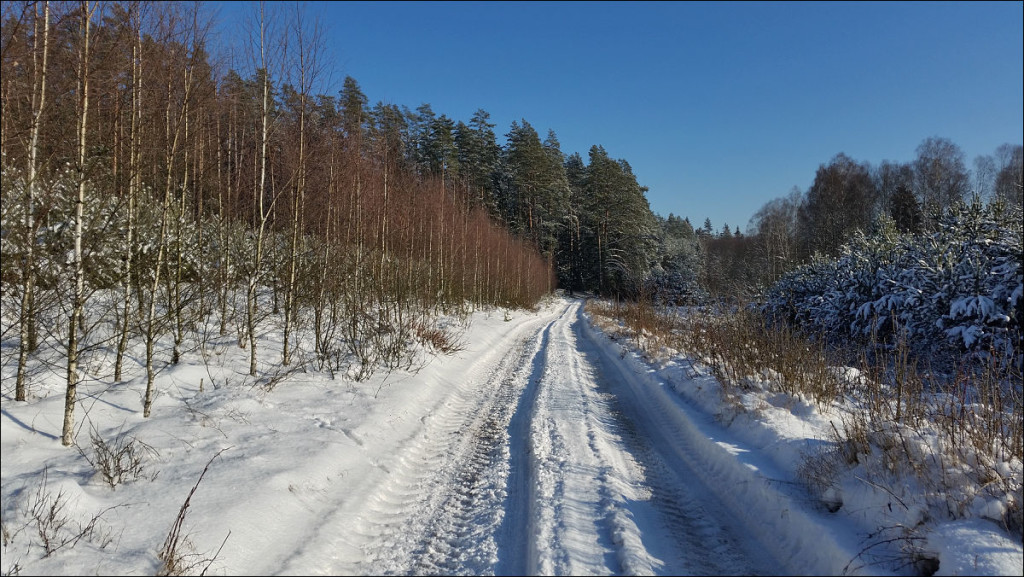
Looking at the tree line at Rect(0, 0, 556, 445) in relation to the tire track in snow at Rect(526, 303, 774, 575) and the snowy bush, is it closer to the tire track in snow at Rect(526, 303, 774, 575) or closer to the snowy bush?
the tire track in snow at Rect(526, 303, 774, 575)

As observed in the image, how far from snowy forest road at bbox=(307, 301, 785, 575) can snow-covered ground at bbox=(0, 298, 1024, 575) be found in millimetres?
18

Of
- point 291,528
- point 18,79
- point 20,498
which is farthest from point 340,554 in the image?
point 18,79

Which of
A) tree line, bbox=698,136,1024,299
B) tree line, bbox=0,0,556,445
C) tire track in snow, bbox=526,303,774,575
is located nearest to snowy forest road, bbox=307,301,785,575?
tire track in snow, bbox=526,303,774,575

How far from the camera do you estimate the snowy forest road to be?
9.53ft

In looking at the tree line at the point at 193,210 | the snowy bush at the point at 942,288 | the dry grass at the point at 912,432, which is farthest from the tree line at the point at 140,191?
the snowy bush at the point at 942,288

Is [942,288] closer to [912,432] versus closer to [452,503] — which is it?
[912,432]

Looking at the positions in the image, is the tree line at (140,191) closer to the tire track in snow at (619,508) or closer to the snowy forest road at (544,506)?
the snowy forest road at (544,506)

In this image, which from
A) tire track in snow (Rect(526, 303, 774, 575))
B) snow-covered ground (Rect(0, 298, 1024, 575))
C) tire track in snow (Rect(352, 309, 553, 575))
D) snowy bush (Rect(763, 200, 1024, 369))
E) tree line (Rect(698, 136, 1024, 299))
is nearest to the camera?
snow-covered ground (Rect(0, 298, 1024, 575))

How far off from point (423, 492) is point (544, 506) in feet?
3.95

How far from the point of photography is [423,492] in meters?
4.02

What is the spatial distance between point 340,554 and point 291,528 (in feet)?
1.47

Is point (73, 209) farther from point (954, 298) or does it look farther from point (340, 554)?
point (954, 298)

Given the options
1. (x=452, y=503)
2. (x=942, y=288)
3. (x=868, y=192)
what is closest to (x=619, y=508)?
(x=452, y=503)

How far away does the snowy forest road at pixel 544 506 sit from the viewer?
2904mm
